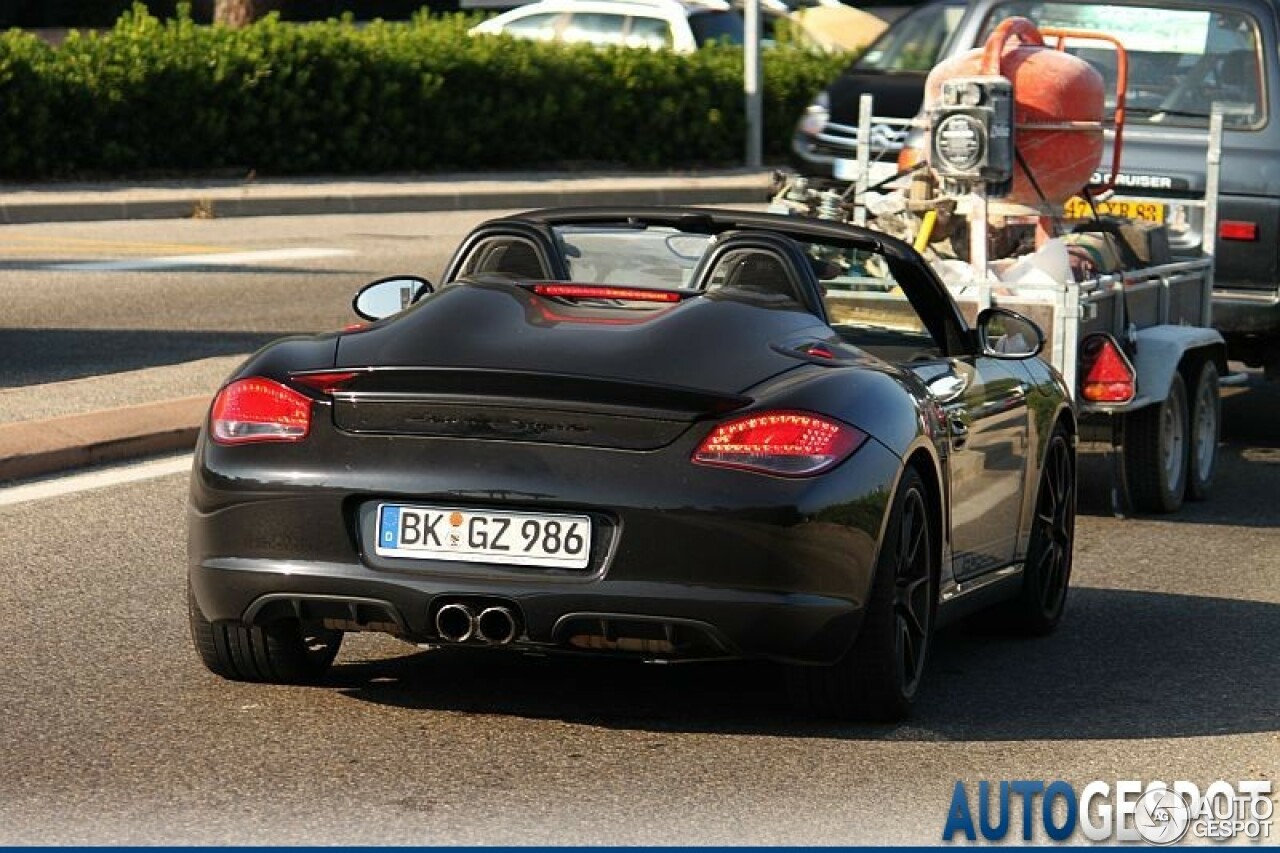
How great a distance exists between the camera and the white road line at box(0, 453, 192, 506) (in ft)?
35.0

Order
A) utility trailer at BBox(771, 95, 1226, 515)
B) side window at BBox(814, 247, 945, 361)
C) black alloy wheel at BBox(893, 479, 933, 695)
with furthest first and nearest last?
utility trailer at BBox(771, 95, 1226, 515)
side window at BBox(814, 247, 945, 361)
black alloy wheel at BBox(893, 479, 933, 695)

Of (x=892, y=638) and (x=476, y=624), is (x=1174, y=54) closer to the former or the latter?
(x=892, y=638)

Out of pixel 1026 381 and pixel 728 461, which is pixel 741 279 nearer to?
pixel 728 461

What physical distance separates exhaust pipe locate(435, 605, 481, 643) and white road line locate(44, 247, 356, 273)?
Result: 43.6 ft

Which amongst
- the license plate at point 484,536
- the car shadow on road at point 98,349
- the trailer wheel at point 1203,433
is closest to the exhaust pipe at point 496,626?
the license plate at point 484,536

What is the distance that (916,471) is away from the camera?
704cm

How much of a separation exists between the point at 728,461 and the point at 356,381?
918 millimetres

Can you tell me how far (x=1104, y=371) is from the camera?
1082 centimetres

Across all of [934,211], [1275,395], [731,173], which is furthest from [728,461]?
[731,173]

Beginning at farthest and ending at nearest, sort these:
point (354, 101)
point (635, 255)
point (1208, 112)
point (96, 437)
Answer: point (354, 101) → point (1208, 112) → point (96, 437) → point (635, 255)

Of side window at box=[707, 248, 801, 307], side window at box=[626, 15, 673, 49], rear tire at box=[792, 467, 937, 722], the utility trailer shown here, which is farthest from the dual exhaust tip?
side window at box=[626, 15, 673, 49]

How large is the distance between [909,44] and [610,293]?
15.3m

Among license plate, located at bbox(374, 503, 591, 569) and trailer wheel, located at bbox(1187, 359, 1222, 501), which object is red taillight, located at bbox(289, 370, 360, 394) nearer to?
license plate, located at bbox(374, 503, 591, 569)

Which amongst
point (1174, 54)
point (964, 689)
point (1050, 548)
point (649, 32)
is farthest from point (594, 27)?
point (964, 689)
